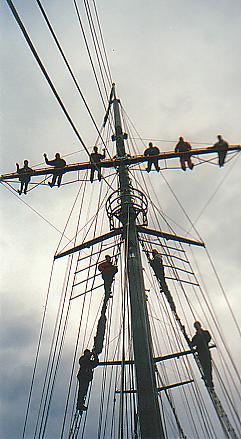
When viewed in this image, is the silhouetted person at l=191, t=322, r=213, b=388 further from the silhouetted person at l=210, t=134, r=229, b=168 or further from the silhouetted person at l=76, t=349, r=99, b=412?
the silhouetted person at l=210, t=134, r=229, b=168

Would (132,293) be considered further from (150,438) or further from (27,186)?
(27,186)

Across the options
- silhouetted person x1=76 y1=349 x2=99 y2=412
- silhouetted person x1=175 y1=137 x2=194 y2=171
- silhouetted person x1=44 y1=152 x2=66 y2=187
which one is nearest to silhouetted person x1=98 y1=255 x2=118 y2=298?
silhouetted person x1=76 y1=349 x2=99 y2=412

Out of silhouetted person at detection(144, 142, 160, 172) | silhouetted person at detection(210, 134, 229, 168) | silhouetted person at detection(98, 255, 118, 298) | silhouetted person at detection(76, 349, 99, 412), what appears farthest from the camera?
silhouetted person at detection(98, 255, 118, 298)

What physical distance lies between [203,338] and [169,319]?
139 cm

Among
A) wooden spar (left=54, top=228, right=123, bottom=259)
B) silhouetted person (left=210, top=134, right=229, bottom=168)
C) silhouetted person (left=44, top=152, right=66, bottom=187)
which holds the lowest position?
silhouetted person (left=210, top=134, right=229, bottom=168)

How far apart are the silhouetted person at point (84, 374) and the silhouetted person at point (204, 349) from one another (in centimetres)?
221

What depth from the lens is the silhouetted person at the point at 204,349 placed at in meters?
6.98

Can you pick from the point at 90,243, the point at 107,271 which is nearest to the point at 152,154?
the point at 90,243

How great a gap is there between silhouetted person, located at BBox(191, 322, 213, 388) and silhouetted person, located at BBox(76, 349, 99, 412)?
221cm

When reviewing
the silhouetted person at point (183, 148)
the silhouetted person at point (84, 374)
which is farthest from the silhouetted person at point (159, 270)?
the silhouetted person at point (183, 148)

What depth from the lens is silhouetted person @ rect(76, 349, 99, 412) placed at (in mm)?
7461

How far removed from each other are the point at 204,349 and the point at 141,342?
1.49 meters

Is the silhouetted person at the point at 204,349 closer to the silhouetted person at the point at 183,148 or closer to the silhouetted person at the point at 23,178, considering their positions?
the silhouetted person at the point at 183,148

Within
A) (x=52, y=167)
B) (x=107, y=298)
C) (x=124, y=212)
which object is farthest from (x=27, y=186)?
(x=107, y=298)
